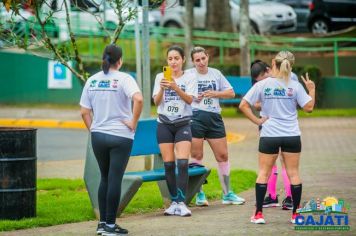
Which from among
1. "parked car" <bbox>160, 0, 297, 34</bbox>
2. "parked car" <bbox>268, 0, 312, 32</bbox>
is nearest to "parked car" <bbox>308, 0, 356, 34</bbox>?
"parked car" <bbox>160, 0, 297, 34</bbox>

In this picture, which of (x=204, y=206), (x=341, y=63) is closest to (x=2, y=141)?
(x=204, y=206)

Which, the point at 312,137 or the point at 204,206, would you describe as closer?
the point at 204,206

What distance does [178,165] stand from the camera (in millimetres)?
11328

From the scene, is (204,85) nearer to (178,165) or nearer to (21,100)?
(178,165)

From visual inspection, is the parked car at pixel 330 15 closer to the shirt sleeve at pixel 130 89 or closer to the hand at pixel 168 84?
the hand at pixel 168 84

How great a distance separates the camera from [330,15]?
106 ft

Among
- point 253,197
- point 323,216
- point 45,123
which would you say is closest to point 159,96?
point 323,216

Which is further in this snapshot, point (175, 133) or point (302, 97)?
point (175, 133)

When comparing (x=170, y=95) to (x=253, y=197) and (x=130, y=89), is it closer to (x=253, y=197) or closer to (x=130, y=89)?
(x=130, y=89)

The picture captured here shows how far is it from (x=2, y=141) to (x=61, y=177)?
4.67m

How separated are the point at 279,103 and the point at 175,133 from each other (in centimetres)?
145

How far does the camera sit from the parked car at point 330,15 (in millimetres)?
31797

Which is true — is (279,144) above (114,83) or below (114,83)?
below

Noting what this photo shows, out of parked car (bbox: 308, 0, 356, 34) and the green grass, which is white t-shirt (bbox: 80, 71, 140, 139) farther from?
parked car (bbox: 308, 0, 356, 34)
